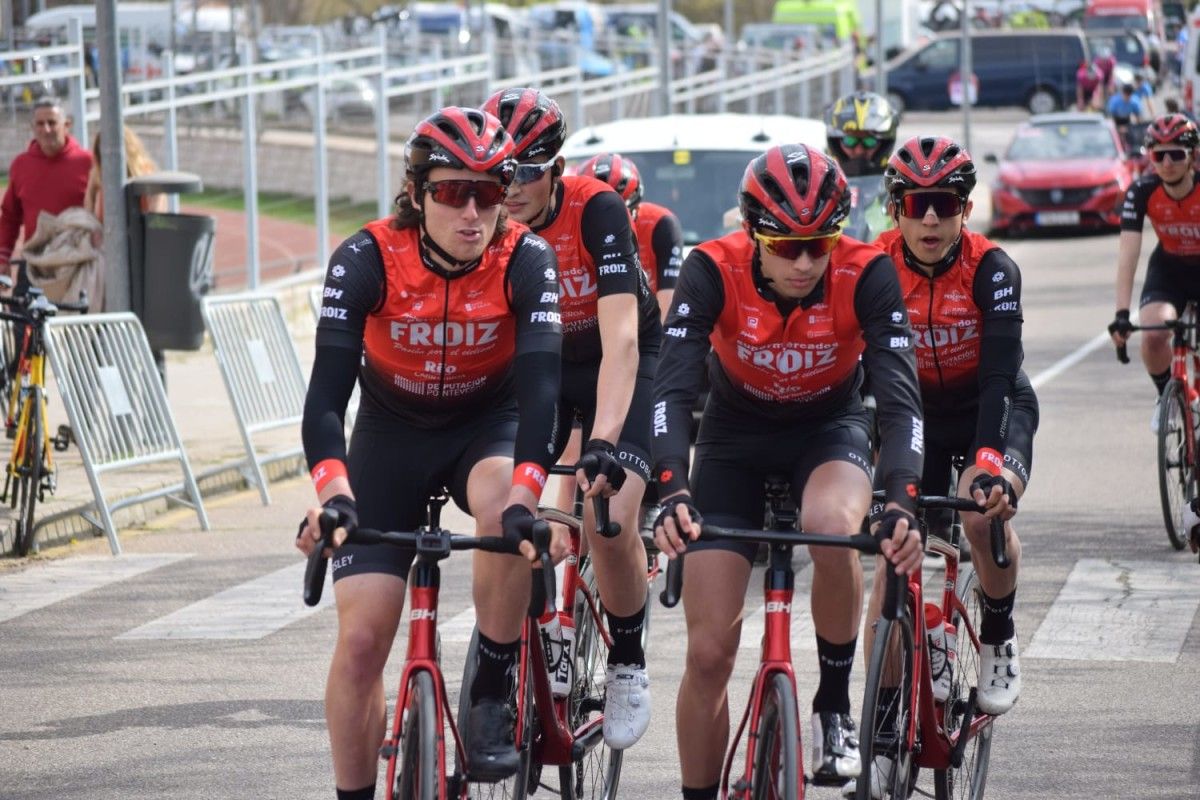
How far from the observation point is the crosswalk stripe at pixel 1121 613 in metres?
8.35

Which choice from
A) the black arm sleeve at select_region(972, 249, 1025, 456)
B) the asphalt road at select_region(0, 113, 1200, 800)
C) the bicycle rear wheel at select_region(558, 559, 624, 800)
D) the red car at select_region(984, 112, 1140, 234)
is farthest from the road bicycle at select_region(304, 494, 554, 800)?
the red car at select_region(984, 112, 1140, 234)

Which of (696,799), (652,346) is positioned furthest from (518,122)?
(696,799)

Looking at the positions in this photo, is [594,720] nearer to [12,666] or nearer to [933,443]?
[933,443]

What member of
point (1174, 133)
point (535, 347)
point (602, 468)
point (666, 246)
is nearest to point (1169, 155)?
point (1174, 133)

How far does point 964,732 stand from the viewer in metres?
6.04

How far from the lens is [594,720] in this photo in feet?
20.6

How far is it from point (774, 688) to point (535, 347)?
105 centimetres

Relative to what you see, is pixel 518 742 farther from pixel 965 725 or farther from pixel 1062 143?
pixel 1062 143

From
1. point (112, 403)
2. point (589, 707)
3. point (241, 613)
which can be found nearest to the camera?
point (589, 707)

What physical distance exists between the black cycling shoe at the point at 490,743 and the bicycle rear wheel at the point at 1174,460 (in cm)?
597

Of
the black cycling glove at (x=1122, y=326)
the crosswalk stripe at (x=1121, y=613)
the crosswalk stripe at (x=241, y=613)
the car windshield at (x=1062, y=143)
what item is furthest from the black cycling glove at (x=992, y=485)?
the car windshield at (x=1062, y=143)

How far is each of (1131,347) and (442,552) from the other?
54.0 feet

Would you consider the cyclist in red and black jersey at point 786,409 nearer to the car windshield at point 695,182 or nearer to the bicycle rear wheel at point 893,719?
the bicycle rear wheel at point 893,719

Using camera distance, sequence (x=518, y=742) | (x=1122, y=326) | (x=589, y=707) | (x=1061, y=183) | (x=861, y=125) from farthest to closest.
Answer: (x=1061, y=183) → (x=861, y=125) → (x=1122, y=326) → (x=589, y=707) → (x=518, y=742)
